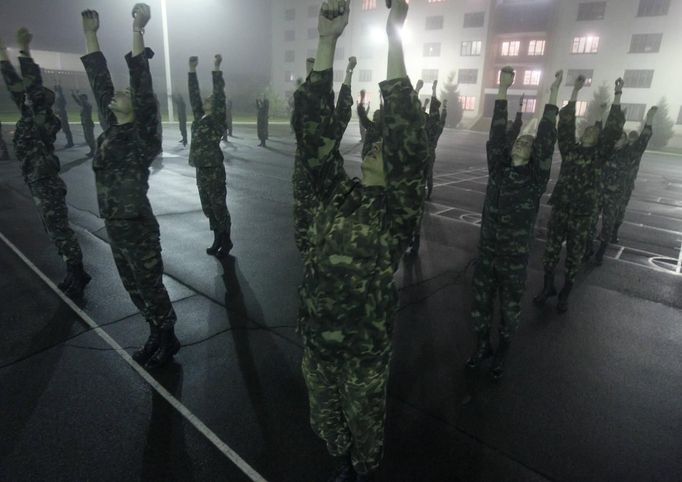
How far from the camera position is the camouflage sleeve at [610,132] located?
565 centimetres

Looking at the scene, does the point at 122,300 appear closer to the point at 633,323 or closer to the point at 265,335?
the point at 265,335

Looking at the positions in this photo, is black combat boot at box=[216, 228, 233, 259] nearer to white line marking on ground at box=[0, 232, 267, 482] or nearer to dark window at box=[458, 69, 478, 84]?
white line marking on ground at box=[0, 232, 267, 482]

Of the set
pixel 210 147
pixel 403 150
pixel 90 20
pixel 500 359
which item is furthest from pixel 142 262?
pixel 500 359

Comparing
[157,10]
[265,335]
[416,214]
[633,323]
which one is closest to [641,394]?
[633,323]

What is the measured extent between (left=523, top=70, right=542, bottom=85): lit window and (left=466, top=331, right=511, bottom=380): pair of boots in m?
46.2

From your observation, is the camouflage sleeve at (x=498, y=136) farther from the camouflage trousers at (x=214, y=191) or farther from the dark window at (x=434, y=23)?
the dark window at (x=434, y=23)

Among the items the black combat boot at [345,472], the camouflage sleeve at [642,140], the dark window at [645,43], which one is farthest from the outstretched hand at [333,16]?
the dark window at [645,43]

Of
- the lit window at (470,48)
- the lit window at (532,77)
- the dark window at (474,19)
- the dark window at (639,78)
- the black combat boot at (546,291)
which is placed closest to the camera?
the black combat boot at (546,291)

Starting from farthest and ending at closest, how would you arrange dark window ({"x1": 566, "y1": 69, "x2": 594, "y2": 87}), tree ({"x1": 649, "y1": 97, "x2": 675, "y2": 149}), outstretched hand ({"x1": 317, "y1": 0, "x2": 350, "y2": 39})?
dark window ({"x1": 566, "y1": 69, "x2": 594, "y2": 87}) → tree ({"x1": 649, "y1": 97, "x2": 675, "y2": 149}) → outstretched hand ({"x1": 317, "y1": 0, "x2": 350, "y2": 39})

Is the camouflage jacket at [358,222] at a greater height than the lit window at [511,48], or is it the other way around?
the lit window at [511,48]

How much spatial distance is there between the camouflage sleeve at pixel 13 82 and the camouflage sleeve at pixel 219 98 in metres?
2.46

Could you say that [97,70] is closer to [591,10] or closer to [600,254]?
[600,254]

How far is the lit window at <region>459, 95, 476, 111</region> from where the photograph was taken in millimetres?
46900

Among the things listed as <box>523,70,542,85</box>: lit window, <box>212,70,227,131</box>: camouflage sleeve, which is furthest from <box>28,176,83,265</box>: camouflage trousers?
<box>523,70,542,85</box>: lit window
